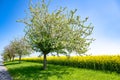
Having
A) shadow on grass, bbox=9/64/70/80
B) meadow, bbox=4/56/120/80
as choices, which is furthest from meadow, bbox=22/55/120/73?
shadow on grass, bbox=9/64/70/80

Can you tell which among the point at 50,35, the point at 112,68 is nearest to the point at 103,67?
the point at 112,68

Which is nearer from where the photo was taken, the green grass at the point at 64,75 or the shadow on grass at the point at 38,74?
the green grass at the point at 64,75

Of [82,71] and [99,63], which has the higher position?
[99,63]

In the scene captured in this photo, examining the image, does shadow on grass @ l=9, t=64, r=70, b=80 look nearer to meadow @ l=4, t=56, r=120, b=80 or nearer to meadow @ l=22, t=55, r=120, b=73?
meadow @ l=4, t=56, r=120, b=80

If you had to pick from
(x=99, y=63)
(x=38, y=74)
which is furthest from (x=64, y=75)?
(x=99, y=63)

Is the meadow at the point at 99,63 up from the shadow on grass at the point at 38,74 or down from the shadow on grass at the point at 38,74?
up

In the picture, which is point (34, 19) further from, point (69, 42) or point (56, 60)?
point (56, 60)

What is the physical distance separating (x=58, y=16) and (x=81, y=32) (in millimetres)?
3979

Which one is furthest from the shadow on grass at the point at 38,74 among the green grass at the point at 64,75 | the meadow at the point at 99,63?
the meadow at the point at 99,63

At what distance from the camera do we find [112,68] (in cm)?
2259

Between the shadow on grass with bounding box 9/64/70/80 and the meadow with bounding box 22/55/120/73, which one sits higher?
the meadow with bounding box 22/55/120/73

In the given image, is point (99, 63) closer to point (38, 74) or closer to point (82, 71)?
point (82, 71)

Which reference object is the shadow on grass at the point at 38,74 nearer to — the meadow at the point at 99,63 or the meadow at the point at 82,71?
the meadow at the point at 82,71

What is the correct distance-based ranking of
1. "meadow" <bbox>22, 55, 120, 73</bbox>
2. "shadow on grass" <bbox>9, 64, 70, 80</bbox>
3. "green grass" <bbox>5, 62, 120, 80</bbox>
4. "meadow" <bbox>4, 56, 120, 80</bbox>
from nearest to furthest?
"green grass" <bbox>5, 62, 120, 80</bbox> < "meadow" <bbox>4, 56, 120, 80</bbox> < "shadow on grass" <bbox>9, 64, 70, 80</bbox> < "meadow" <bbox>22, 55, 120, 73</bbox>
